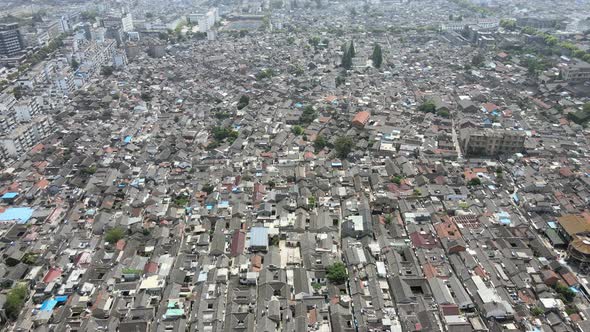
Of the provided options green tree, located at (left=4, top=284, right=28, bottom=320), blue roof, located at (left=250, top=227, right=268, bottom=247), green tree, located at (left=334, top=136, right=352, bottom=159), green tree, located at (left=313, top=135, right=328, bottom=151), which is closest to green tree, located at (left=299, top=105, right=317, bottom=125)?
green tree, located at (left=313, top=135, right=328, bottom=151)

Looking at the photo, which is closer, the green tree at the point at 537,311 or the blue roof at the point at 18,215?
the green tree at the point at 537,311

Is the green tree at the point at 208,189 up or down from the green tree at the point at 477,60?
down

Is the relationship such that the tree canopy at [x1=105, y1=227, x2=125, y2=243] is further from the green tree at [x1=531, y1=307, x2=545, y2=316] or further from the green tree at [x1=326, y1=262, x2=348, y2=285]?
the green tree at [x1=531, y1=307, x2=545, y2=316]

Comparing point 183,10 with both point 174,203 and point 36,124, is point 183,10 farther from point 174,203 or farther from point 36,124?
point 174,203

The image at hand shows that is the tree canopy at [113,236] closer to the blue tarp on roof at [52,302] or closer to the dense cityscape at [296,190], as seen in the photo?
the dense cityscape at [296,190]

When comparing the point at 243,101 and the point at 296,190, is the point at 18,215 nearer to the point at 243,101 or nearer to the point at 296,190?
the point at 296,190

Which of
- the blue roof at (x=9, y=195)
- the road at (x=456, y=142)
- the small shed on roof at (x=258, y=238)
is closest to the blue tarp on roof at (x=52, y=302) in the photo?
the small shed on roof at (x=258, y=238)

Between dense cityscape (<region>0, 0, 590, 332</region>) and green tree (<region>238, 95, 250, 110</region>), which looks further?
green tree (<region>238, 95, 250, 110</region>)
